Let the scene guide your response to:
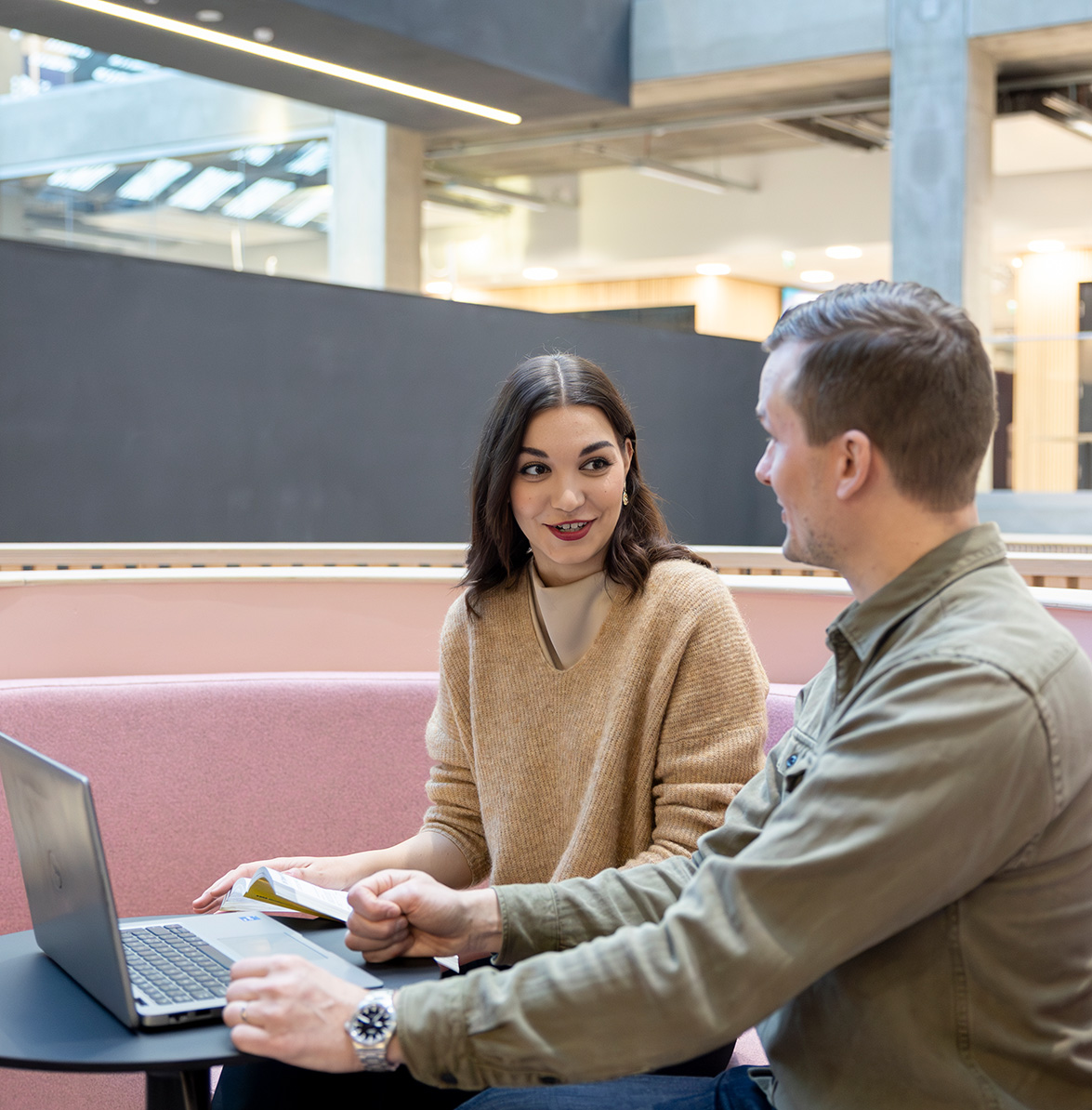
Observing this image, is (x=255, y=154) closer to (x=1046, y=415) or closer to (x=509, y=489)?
(x=1046, y=415)

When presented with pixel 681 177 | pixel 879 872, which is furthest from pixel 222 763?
pixel 681 177

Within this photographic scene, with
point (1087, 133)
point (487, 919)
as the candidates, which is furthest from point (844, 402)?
point (1087, 133)

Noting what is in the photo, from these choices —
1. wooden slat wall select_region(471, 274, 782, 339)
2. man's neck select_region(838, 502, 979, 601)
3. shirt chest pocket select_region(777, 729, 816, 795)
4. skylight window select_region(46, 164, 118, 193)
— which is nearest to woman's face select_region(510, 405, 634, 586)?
shirt chest pocket select_region(777, 729, 816, 795)

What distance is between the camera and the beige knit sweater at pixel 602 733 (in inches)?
74.7

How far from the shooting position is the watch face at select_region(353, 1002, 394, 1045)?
1146 millimetres

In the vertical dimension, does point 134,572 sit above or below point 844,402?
below

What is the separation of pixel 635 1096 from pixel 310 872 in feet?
2.00

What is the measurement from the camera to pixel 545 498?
2.01m

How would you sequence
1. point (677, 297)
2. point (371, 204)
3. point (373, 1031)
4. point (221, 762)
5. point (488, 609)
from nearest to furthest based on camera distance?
point (373, 1031) → point (488, 609) → point (221, 762) → point (371, 204) → point (677, 297)

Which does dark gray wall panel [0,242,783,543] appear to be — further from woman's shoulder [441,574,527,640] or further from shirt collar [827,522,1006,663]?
shirt collar [827,522,1006,663]

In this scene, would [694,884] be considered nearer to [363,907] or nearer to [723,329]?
[363,907]

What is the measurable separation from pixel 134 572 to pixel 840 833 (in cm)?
254

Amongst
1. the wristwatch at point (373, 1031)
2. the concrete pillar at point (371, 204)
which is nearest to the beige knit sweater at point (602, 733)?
the wristwatch at point (373, 1031)

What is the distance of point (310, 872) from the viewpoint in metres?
1.87
